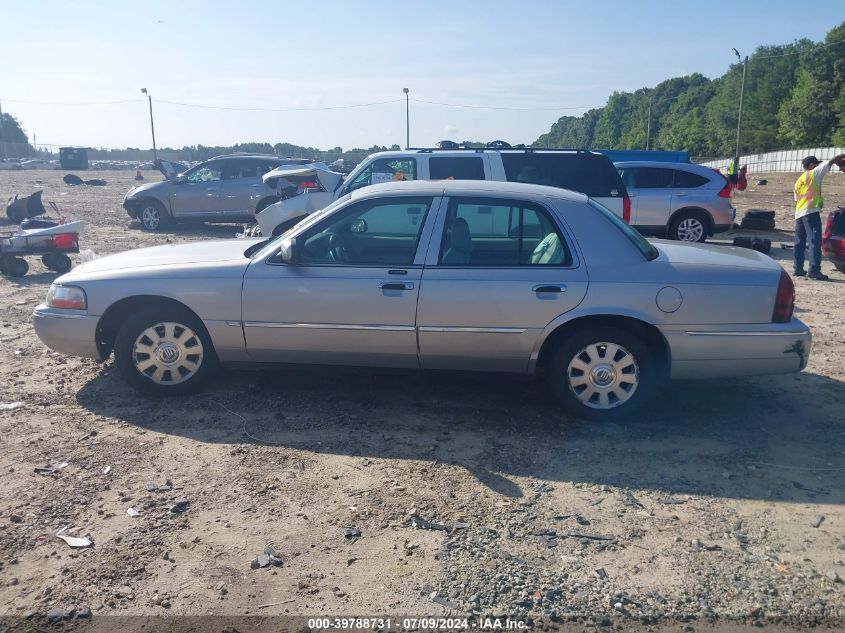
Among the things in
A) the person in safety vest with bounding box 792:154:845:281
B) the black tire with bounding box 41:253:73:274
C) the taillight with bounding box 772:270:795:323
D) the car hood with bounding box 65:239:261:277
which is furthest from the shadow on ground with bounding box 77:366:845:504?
the black tire with bounding box 41:253:73:274

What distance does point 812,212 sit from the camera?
11117 millimetres

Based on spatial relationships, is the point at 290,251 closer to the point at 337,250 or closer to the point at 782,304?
the point at 337,250

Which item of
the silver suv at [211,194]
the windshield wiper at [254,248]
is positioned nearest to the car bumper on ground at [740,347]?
the windshield wiper at [254,248]

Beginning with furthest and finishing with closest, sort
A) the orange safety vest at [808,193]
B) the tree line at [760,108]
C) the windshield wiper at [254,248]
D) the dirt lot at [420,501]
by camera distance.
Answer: the tree line at [760,108] → the orange safety vest at [808,193] → the windshield wiper at [254,248] → the dirt lot at [420,501]

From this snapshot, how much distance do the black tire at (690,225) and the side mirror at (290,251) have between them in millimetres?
11121

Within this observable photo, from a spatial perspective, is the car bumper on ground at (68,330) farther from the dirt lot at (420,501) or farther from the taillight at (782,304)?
the taillight at (782,304)

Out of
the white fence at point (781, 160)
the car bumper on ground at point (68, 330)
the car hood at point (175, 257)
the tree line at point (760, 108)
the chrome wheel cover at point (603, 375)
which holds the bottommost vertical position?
the chrome wheel cover at point (603, 375)

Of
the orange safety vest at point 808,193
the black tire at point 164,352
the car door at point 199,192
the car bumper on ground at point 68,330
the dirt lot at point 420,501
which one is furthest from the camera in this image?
the car door at point 199,192

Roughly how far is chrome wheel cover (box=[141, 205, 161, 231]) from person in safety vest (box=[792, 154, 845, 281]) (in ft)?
44.9

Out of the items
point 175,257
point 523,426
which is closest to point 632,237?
point 523,426

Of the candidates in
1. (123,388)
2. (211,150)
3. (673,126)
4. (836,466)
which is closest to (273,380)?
(123,388)

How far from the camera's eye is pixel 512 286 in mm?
5207

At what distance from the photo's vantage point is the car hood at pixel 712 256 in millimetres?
5324

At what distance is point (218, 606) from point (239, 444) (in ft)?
5.83
